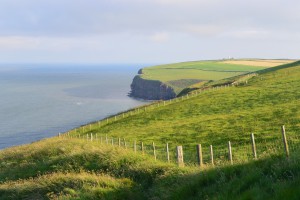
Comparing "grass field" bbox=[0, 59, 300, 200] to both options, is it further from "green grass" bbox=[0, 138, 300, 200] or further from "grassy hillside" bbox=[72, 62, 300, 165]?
"grassy hillside" bbox=[72, 62, 300, 165]

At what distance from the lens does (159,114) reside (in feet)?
184

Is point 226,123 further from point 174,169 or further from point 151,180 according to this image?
point 151,180

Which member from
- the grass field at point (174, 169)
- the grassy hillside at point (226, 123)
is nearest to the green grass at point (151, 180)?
the grass field at point (174, 169)

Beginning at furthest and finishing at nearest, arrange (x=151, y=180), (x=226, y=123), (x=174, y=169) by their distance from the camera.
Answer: (x=226, y=123) → (x=151, y=180) → (x=174, y=169)

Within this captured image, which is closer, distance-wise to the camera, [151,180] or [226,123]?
[151,180]

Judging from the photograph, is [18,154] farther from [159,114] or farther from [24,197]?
[159,114]

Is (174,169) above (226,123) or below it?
above

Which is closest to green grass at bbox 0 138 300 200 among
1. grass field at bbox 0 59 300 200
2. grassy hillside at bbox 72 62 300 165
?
grass field at bbox 0 59 300 200

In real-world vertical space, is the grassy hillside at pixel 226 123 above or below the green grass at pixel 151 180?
A: below

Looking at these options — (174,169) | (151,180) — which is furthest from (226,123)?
(151,180)

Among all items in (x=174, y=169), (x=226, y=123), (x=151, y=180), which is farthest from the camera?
(x=226, y=123)

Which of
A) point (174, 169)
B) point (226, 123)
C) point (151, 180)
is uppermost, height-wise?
point (174, 169)

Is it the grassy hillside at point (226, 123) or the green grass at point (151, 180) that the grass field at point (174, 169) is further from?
the grassy hillside at point (226, 123)

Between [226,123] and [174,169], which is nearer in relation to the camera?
[174,169]
